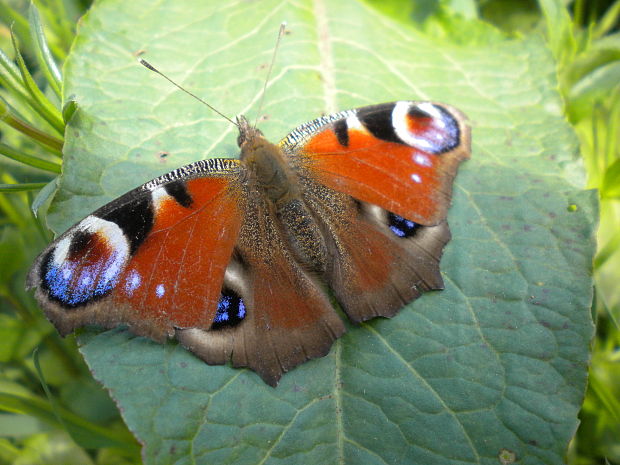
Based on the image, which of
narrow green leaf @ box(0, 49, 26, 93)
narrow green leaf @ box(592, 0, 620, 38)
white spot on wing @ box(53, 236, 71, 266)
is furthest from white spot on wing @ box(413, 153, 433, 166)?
narrow green leaf @ box(592, 0, 620, 38)

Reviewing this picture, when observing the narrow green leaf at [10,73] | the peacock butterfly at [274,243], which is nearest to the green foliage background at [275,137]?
the narrow green leaf at [10,73]

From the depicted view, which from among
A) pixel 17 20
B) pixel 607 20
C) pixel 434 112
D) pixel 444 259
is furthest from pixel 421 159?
pixel 17 20

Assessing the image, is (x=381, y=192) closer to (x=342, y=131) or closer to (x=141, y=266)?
(x=342, y=131)

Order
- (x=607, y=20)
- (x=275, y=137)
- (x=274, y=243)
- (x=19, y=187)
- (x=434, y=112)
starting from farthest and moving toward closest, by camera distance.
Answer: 1. (x=607, y=20)
2. (x=275, y=137)
3. (x=434, y=112)
4. (x=19, y=187)
5. (x=274, y=243)

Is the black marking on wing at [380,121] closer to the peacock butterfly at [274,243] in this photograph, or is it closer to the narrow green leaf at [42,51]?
the peacock butterfly at [274,243]

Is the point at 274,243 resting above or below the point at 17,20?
below

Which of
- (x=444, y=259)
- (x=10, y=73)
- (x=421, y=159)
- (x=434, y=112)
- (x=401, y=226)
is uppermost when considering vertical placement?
(x=10, y=73)

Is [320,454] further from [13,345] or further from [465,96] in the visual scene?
[465,96]
